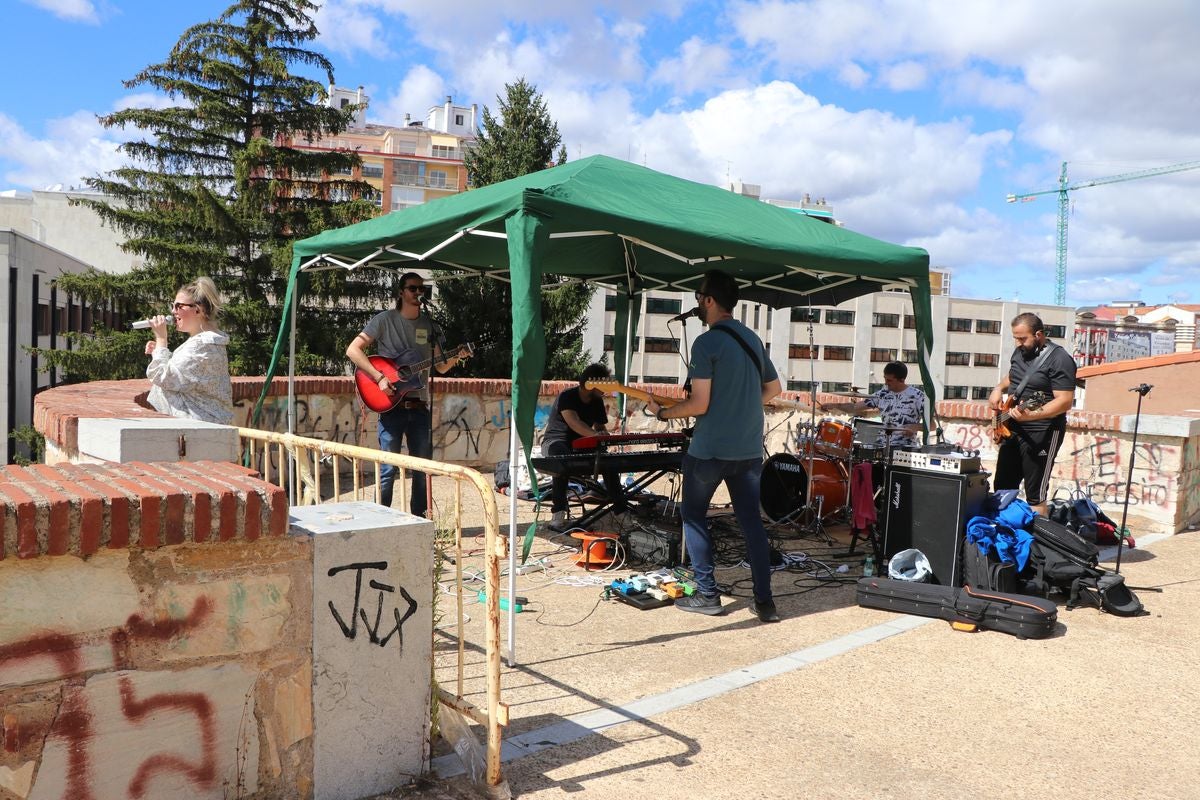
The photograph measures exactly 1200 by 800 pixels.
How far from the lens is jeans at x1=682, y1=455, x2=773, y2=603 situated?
512 cm

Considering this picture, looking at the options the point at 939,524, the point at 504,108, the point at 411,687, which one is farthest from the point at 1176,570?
the point at 504,108

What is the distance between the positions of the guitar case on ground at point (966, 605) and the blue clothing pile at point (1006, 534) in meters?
0.38

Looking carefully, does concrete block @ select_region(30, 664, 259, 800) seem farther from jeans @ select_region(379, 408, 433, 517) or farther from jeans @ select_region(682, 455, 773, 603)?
jeans @ select_region(379, 408, 433, 517)

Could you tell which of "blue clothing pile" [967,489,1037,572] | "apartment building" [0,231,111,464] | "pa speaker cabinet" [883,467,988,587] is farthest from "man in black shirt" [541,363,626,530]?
"apartment building" [0,231,111,464]

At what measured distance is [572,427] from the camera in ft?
24.0

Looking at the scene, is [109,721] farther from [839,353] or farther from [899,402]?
[839,353]

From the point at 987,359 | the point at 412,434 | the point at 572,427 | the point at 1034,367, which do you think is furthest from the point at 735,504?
the point at 987,359

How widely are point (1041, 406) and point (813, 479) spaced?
2.10 m

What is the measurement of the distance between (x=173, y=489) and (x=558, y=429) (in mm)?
5009

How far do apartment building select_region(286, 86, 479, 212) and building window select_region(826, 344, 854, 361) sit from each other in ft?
112

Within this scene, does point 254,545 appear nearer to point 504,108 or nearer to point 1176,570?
point 1176,570

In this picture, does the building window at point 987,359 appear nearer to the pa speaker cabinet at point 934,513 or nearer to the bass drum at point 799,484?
the bass drum at point 799,484

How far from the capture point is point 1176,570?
678 centimetres

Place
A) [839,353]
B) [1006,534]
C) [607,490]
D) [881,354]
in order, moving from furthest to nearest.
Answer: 1. [881,354]
2. [839,353]
3. [607,490]
4. [1006,534]
